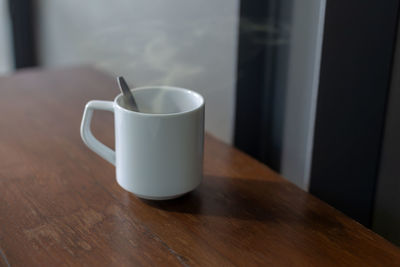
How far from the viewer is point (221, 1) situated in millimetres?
980

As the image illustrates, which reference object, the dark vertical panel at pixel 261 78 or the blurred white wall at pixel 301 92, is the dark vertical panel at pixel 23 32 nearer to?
the dark vertical panel at pixel 261 78

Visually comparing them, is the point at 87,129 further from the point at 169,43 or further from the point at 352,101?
the point at 169,43

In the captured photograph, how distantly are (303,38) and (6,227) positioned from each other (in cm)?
54

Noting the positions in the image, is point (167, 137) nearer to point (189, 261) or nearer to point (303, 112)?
point (189, 261)

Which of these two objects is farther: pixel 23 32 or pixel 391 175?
pixel 23 32

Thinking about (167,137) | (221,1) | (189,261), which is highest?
(221,1)

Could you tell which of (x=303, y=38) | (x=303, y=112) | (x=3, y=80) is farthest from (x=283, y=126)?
(x=3, y=80)

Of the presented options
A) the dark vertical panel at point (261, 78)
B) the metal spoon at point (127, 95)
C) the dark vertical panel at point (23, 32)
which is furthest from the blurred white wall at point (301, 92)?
the dark vertical panel at point (23, 32)

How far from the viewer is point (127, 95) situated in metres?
0.67

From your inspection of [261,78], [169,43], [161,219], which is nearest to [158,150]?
[161,219]

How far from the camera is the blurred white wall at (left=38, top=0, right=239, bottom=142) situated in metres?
1.02

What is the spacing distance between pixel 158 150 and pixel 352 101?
0.29m

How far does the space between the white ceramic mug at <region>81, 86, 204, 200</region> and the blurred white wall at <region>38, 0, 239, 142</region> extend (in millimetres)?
368

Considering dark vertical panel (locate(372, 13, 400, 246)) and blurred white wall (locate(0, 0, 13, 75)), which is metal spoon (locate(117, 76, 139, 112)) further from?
blurred white wall (locate(0, 0, 13, 75))
